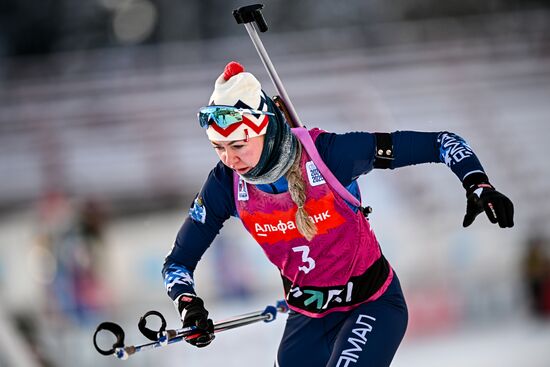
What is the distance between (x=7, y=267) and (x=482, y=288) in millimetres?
4059

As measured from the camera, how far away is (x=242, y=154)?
3.18 meters

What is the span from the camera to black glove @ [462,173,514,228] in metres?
2.95

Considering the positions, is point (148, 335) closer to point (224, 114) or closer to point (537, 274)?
point (224, 114)

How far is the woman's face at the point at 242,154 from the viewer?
125 inches

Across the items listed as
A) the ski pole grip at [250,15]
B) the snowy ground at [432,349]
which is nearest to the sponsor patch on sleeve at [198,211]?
the ski pole grip at [250,15]

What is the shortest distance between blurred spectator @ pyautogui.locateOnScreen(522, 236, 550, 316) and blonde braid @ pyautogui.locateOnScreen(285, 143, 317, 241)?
15.5ft

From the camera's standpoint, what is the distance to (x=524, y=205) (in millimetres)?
9672

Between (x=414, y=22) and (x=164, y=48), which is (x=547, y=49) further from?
(x=164, y=48)

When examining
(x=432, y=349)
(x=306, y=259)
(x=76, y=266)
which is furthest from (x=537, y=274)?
(x=306, y=259)

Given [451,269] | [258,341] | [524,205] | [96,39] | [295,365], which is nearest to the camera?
[295,365]

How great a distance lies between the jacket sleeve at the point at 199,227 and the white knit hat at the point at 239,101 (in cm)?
24

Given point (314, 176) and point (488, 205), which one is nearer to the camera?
point (488, 205)

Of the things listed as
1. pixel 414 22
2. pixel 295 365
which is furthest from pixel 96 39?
pixel 295 365

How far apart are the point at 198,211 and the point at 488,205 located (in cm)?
99
